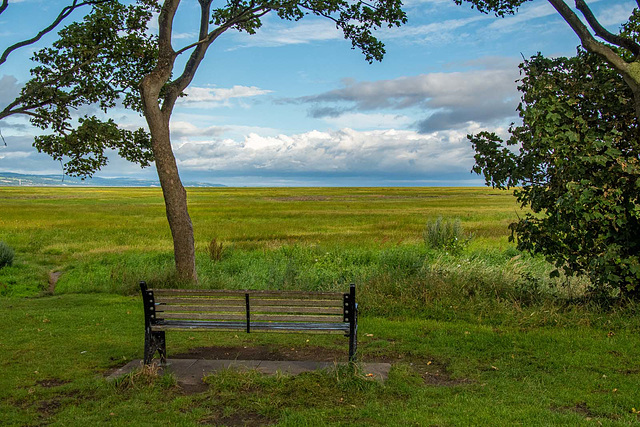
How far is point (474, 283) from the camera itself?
391 inches

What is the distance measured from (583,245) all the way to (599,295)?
0.99 meters

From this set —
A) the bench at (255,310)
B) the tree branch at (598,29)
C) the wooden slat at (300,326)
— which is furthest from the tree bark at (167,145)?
the tree branch at (598,29)

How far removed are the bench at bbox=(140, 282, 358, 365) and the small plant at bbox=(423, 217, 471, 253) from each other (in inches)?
491

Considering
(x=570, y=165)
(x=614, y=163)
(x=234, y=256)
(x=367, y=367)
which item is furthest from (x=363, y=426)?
(x=234, y=256)

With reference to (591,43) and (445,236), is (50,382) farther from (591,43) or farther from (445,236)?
(445,236)

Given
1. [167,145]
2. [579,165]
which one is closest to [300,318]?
[579,165]

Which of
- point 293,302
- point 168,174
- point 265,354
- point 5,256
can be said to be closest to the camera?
point 293,302

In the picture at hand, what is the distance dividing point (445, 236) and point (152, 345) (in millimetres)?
14961

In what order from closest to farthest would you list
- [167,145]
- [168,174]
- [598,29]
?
1. [598,29]
2. [168,174]
3. [167,145]

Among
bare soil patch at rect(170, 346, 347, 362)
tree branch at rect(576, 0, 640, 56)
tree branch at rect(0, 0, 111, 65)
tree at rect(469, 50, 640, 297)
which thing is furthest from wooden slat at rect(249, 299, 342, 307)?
tree branch at rect(0, 0, 111, 65)

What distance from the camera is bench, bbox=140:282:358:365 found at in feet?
19.1

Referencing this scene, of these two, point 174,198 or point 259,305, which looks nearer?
point 259,305

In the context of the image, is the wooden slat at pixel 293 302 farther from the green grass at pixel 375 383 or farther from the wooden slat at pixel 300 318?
the green grass at pixel 375 383

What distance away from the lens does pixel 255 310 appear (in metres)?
5.99
